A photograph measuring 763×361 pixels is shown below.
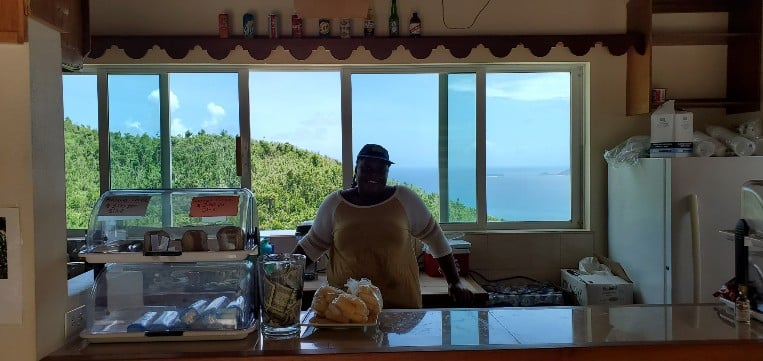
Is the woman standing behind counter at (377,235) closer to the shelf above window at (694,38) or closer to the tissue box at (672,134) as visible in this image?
the tissue box at (672,134)

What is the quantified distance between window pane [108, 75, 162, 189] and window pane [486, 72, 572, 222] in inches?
83.5

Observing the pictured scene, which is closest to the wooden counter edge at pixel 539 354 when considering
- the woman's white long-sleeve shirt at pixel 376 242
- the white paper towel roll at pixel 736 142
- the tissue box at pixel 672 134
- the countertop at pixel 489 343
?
the countertop at pixel 489 343

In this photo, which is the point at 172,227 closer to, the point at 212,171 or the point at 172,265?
the point at 172,265

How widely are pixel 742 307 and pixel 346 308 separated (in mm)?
1094

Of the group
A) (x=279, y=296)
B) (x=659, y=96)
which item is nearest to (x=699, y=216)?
(x=659, y=96)

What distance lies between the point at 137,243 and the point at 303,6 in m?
0.97

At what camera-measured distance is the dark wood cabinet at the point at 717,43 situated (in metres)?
3.36

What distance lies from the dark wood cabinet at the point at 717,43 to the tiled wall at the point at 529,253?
0.88 m

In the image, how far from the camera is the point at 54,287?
1.42 m

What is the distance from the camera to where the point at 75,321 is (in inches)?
59.6

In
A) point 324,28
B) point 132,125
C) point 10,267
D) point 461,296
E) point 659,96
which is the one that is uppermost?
point 324,28

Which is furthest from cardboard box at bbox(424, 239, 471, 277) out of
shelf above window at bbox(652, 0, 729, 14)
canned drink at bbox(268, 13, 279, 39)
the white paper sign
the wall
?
the white paper sign

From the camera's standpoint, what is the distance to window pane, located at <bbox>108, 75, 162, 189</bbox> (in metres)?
3.63

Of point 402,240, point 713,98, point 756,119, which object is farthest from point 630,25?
point 402,240
